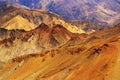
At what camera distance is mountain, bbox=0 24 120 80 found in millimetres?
58844

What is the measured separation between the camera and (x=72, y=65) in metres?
67.9

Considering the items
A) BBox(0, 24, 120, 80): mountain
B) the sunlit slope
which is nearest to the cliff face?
BBox(0, 24, 120, 80): mountain

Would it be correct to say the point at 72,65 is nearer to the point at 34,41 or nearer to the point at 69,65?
the point at 69,65

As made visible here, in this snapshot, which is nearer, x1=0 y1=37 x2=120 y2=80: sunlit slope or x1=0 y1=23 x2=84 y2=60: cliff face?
x1=0 y1=37 x2=120 y2=80: sunlit slope

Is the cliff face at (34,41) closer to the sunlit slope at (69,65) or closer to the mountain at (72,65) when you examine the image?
the mountain at (72,65)

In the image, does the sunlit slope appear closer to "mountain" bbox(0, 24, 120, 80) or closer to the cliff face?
"mountain" bbox(0, 24, 120, 80)

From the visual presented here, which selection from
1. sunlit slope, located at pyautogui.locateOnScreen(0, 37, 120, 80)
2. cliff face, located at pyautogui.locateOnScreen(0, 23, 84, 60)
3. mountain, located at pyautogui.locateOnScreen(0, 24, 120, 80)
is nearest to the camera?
mountain, located at pyautogui.locateOnScreen(0, 24, 120, 80)

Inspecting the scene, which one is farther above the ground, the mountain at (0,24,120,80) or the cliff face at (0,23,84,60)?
the mountain at (0,24,120,80)

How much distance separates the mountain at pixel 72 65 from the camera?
5884cm

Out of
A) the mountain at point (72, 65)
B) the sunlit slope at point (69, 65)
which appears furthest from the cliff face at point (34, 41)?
the sunlit slope at point (69, 65)

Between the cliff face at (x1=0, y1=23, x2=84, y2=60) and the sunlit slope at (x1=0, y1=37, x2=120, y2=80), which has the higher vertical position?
the sunlit slope at (x1=0, y1=37, x2=120, y2=80)

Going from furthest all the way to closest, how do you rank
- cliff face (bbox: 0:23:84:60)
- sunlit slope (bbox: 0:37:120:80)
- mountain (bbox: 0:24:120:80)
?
cliff face (bbox: 0:23:84:60) → sunlit slope (bbox: 0:37:120:80) → mountain (bbox: 0:24:120:80)

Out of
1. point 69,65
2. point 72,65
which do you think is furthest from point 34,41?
point 72,65

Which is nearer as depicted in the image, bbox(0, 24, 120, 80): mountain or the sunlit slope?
bbox(0, 24, 120, 80): mountain
